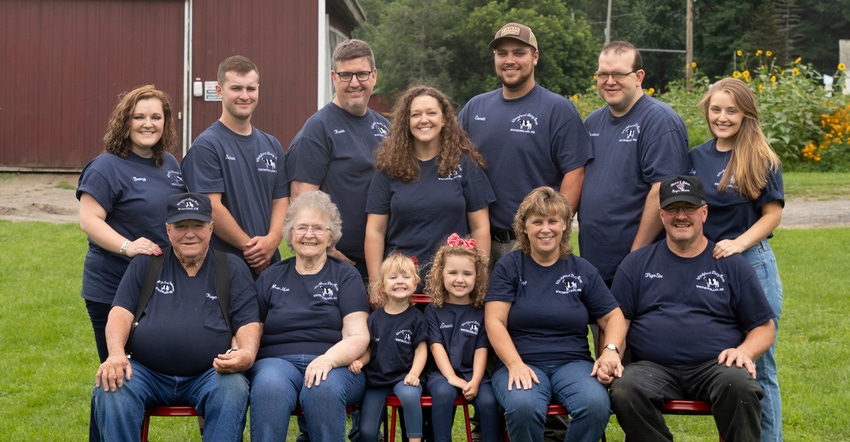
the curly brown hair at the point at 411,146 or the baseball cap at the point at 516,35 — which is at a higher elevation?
the baseball cap at the point at 516,35

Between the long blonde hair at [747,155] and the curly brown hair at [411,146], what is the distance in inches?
50.5

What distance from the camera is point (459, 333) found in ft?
16.0

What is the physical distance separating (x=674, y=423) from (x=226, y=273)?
9.63 feet

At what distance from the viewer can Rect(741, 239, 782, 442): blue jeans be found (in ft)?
15.5

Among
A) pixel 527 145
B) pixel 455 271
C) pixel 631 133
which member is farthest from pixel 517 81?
pixel 455 271

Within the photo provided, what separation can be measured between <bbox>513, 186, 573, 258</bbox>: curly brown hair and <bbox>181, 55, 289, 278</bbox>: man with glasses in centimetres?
135

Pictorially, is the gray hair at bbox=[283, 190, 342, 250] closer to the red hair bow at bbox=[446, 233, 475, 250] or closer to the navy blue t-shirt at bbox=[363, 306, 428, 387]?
the navy blue t-shirt at bbox=[363, 306, 428, 387]

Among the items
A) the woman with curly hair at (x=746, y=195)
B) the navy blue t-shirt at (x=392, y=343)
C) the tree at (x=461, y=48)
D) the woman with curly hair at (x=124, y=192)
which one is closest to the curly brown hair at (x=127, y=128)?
the woman with curly hair at (x=124, y=192)

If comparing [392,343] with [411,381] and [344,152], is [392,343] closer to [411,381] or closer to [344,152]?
[411,381]

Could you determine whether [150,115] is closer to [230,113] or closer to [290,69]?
[230,113]

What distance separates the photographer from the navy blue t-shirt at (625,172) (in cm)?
491

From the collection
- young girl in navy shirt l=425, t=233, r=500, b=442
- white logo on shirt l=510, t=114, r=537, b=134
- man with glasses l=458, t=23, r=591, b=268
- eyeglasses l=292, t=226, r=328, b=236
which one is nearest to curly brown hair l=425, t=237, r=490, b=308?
young girl in navy shirt l=425, t=233, r=500, b=442

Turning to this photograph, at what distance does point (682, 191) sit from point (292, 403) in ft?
6.87

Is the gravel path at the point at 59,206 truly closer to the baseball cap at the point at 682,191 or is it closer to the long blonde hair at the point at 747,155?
the long blonde hair at the point at 747,155
